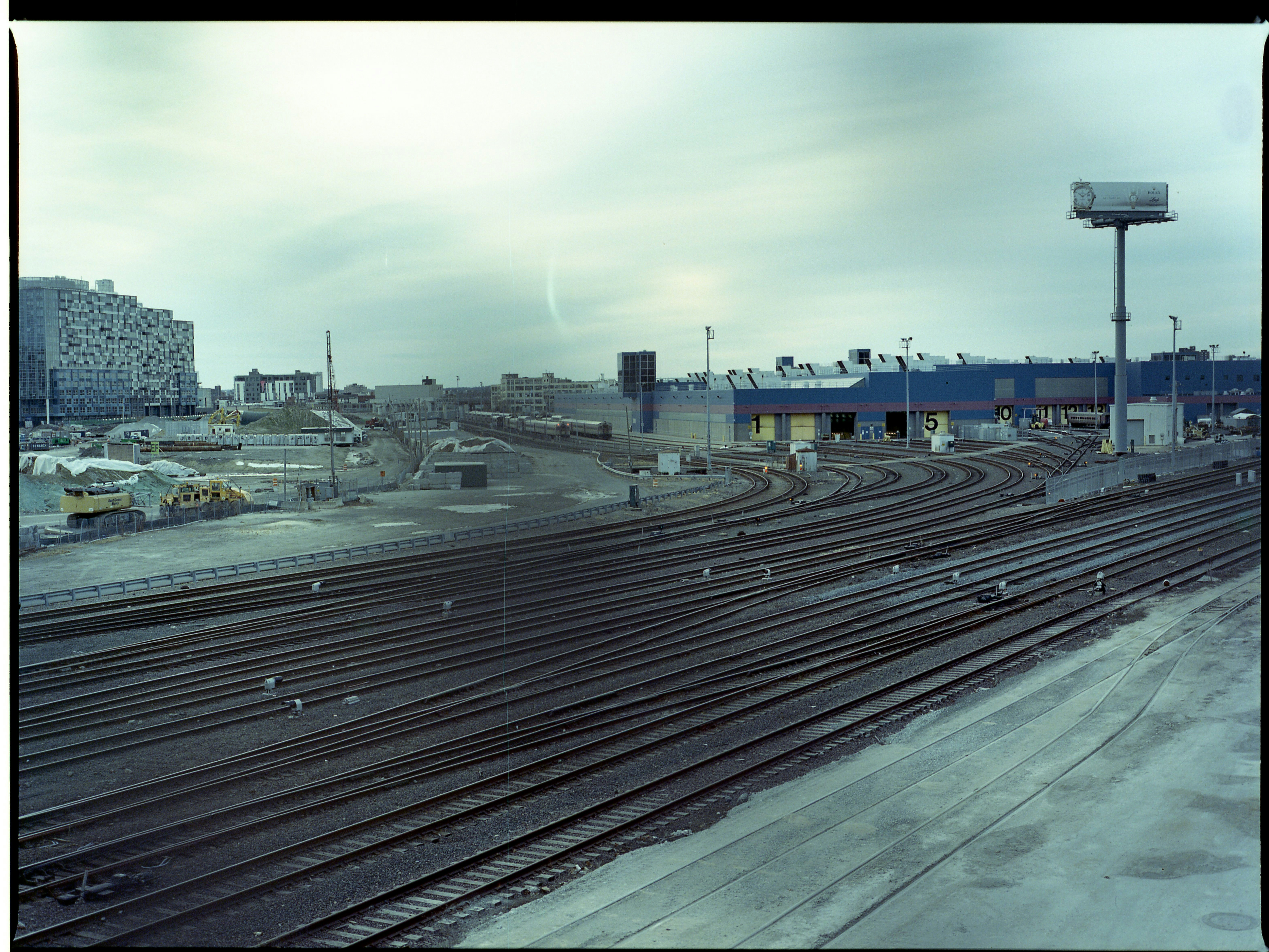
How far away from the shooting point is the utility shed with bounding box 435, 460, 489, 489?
31.4m

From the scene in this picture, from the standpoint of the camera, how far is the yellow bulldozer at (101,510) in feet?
75.9

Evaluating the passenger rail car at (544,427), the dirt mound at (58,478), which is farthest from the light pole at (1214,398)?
the dirt mound at (58,478)

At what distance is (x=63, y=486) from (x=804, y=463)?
24.8 meters

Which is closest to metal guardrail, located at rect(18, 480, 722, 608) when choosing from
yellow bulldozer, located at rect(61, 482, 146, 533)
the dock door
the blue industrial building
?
yellow bulldozer, located at rect(61, 482, 146, 533)

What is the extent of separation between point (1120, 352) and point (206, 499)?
36243 mm

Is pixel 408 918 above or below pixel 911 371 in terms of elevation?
below

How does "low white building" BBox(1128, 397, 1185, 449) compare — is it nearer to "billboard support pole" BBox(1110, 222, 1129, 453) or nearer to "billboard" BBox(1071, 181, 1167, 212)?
"billboard support pole" BBox(1110, 222, 1129, 453)

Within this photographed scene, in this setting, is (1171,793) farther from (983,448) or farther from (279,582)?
(983,448)

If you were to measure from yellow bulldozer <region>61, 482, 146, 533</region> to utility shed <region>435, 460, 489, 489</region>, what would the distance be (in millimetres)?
9722

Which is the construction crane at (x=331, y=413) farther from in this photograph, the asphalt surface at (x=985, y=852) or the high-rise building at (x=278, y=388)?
the asphalt surface at (x=985, y=852)

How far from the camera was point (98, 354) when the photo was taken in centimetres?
3048

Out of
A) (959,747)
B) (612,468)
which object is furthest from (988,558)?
(612,468)

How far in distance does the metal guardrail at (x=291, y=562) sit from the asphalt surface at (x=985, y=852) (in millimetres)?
11001

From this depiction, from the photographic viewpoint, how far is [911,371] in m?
57.7
